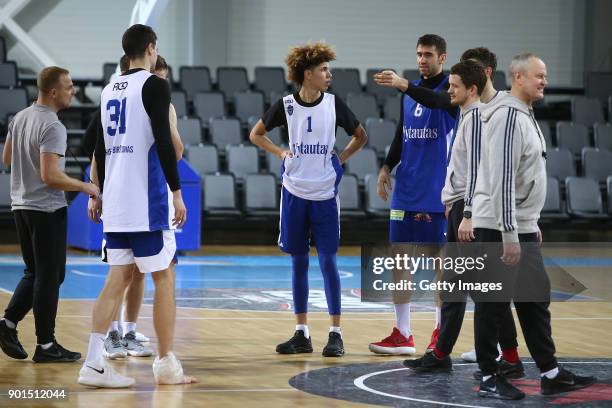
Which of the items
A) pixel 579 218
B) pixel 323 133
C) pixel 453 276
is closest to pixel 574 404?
pixel 453 276

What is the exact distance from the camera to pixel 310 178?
6.74 m

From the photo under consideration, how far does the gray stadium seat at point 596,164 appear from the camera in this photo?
15656 millimetres

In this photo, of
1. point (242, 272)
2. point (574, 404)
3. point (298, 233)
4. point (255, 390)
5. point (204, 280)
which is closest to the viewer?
point (574, 404)

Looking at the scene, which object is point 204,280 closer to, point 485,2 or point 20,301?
point 20,301

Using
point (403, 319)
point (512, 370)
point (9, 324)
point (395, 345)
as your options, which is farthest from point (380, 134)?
point (512, 370)

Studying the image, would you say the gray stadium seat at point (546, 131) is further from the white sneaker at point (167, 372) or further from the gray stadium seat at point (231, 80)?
the white sneaker at point (167, 372)

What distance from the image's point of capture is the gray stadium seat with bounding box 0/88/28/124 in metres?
14.9

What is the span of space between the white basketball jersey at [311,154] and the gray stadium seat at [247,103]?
9.18 meters

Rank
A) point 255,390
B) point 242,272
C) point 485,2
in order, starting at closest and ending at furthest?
point 255,390
point 242,272
point 485,2

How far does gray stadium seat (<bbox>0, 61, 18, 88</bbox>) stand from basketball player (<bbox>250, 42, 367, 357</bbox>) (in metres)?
9.50

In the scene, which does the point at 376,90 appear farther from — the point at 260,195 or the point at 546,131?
the point at 260,195

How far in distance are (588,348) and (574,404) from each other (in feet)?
6.24

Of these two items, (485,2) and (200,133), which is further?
(485,2)

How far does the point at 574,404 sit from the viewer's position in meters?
A: 4.98
